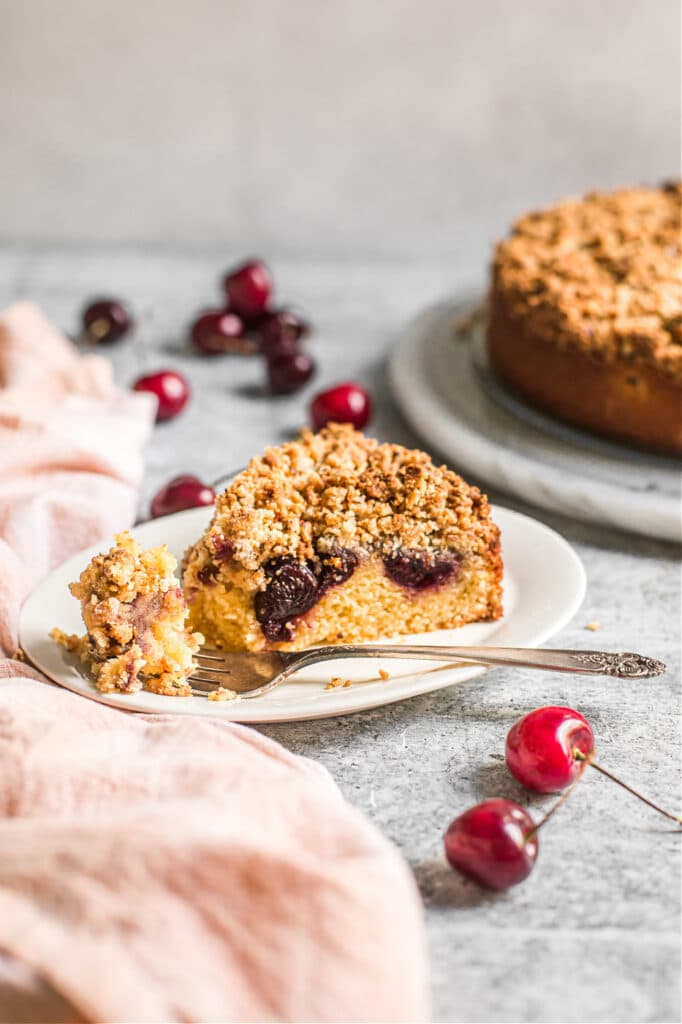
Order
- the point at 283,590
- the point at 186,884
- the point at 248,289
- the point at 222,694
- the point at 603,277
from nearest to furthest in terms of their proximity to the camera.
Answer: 1. the point at 186,884
2. the point at 222,694
3. the point at 283,590
4. the point at 603,277
5. the point at 248,289

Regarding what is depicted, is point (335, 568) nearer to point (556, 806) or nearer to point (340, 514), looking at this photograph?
point (340, 514)

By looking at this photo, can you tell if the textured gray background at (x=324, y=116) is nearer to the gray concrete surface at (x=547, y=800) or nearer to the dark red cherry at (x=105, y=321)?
the dark red cherry at (x=105, y=321)

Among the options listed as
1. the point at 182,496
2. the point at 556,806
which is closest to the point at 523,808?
the point at 556,806

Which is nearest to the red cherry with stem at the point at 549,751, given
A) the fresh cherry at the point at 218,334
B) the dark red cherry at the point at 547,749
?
the dark red cherry at the point at 547,749

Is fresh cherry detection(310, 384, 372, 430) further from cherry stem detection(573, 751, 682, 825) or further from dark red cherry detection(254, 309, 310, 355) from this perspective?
cherry stem detection(573, 751, 682, 825)

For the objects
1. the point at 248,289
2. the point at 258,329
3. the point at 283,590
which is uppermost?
the point at 283,590

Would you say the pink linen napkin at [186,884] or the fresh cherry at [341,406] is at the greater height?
the pink linen napkin at [186,884]

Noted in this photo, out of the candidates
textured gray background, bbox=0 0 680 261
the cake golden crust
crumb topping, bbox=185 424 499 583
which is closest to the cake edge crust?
the cake golden crust
